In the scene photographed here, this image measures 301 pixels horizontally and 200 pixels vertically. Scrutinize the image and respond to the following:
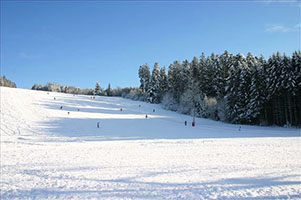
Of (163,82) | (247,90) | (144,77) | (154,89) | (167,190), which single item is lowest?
(167,190)

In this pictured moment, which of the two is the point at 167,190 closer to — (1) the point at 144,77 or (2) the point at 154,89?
(2) the point at 154,89

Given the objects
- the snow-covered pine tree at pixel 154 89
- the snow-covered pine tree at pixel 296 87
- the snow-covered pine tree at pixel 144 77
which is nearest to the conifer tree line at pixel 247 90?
the snow-covered pine tree at pixel 296 87

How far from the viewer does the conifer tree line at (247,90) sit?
3186cm

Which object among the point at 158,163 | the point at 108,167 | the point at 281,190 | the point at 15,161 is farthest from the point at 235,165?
the point at 15,161

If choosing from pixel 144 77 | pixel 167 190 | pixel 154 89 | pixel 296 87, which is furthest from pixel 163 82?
pixel 167 190

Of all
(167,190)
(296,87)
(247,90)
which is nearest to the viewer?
(167,190)

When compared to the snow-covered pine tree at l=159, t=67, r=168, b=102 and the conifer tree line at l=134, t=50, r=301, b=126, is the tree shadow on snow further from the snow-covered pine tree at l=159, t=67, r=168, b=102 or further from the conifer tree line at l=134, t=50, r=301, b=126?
the snow-covered pine tree at l=159, t=67, r=168, b=102

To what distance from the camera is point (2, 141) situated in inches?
695

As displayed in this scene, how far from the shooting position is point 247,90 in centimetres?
3675

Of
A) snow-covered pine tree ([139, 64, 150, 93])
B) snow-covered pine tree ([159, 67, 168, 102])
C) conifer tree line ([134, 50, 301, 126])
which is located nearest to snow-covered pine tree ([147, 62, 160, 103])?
snow-covered pine tree ([159, 67, 168, 102])

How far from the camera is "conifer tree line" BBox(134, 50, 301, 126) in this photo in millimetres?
31858

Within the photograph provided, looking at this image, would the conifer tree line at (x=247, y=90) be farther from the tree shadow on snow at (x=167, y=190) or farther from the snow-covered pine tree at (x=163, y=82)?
the tree shadow on snow at (x=167, y=190)

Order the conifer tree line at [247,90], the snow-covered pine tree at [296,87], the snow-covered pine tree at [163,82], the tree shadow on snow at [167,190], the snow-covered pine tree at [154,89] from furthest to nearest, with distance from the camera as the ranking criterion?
1. the snow-covered pine tree at [163,82]
2. the snow-covered pine tree at [154,89]
3. the conifer tree line at [247,90]
4. the snow-covered pine tree at [296,87]
5. the tree shadow on snow at [167,190]

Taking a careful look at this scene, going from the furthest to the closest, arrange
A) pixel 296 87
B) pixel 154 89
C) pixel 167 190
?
pixel 154 89 < pixel 296 87 < pixel 167 190
